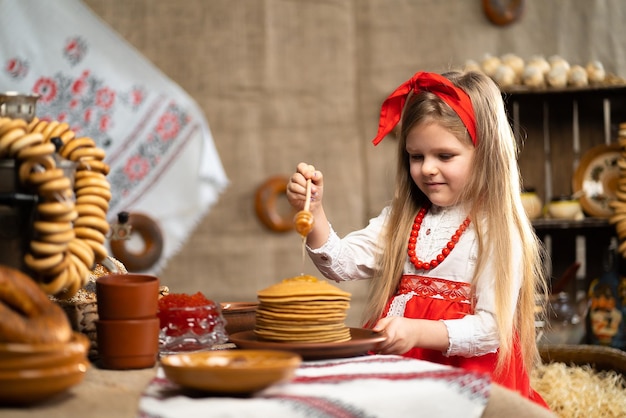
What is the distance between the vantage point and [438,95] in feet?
6.18

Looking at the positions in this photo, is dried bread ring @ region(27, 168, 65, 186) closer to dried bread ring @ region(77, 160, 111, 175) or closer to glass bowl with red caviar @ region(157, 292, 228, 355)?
dried bread ring @ region(77, 160, 111, 175)

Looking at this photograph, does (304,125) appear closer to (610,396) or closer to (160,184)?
(160,184)

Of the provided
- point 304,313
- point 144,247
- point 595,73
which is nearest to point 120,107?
point 144,247

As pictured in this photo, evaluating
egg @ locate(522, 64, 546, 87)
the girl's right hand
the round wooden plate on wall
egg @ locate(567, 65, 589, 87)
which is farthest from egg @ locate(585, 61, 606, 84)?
the girl's right hand

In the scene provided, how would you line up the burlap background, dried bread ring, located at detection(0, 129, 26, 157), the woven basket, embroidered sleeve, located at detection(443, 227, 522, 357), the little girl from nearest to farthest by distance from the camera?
dried bread ring, located at detection(0, 129, 26, 157) → embroidered sleeve, located at detection(443, 227, 522, 357) → the little girl → the woven basket → the burlap background

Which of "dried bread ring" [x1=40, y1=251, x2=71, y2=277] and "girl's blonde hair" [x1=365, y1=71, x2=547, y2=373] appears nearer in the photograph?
"dried bread ring" [x1=40, y1=251, x2=71, y2=277]

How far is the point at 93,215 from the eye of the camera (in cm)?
113

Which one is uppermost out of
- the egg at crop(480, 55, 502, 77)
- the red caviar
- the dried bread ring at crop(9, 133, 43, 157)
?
the egg at crop(480, 55, 502, 77)

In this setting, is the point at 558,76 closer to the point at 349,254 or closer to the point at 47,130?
the point at 349,254

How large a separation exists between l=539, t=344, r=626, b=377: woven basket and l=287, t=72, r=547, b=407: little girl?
96cm

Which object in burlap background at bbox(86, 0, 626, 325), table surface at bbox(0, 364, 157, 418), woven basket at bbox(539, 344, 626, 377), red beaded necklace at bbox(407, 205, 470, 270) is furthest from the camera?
burlap background at bbox(86, 0, 626, 325)

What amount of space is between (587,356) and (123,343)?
2.08m

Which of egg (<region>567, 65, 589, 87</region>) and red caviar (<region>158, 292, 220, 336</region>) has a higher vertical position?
egg (<region>567, 65, 589, 87</region>)

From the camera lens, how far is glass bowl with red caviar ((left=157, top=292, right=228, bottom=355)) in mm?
1238
